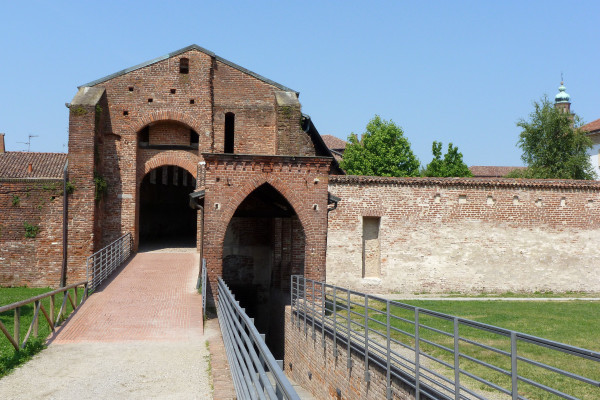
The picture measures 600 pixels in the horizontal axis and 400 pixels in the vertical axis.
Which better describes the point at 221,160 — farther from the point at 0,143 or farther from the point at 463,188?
the point at 0,143

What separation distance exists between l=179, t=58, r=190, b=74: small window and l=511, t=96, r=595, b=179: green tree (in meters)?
24.8

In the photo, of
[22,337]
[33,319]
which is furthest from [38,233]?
[33,319]

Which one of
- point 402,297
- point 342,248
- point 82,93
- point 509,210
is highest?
point 82,93

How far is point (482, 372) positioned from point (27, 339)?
23.5 ft

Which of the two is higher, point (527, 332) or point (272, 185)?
point (272, 185)

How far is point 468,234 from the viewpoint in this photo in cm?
2141

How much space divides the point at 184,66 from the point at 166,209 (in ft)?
32.6

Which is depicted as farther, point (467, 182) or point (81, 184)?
point (467, 182)

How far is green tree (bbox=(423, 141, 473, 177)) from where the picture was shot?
4475 centimetres

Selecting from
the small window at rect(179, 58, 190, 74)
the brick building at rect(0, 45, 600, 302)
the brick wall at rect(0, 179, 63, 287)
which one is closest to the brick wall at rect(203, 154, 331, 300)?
the brick building at rect(0, 45, 600, 302)

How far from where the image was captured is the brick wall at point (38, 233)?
Answer: 19656mm

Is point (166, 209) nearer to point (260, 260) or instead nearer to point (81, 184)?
point (81, 184)

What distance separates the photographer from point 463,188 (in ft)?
70.3

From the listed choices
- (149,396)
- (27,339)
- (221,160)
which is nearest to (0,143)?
(221,160)
